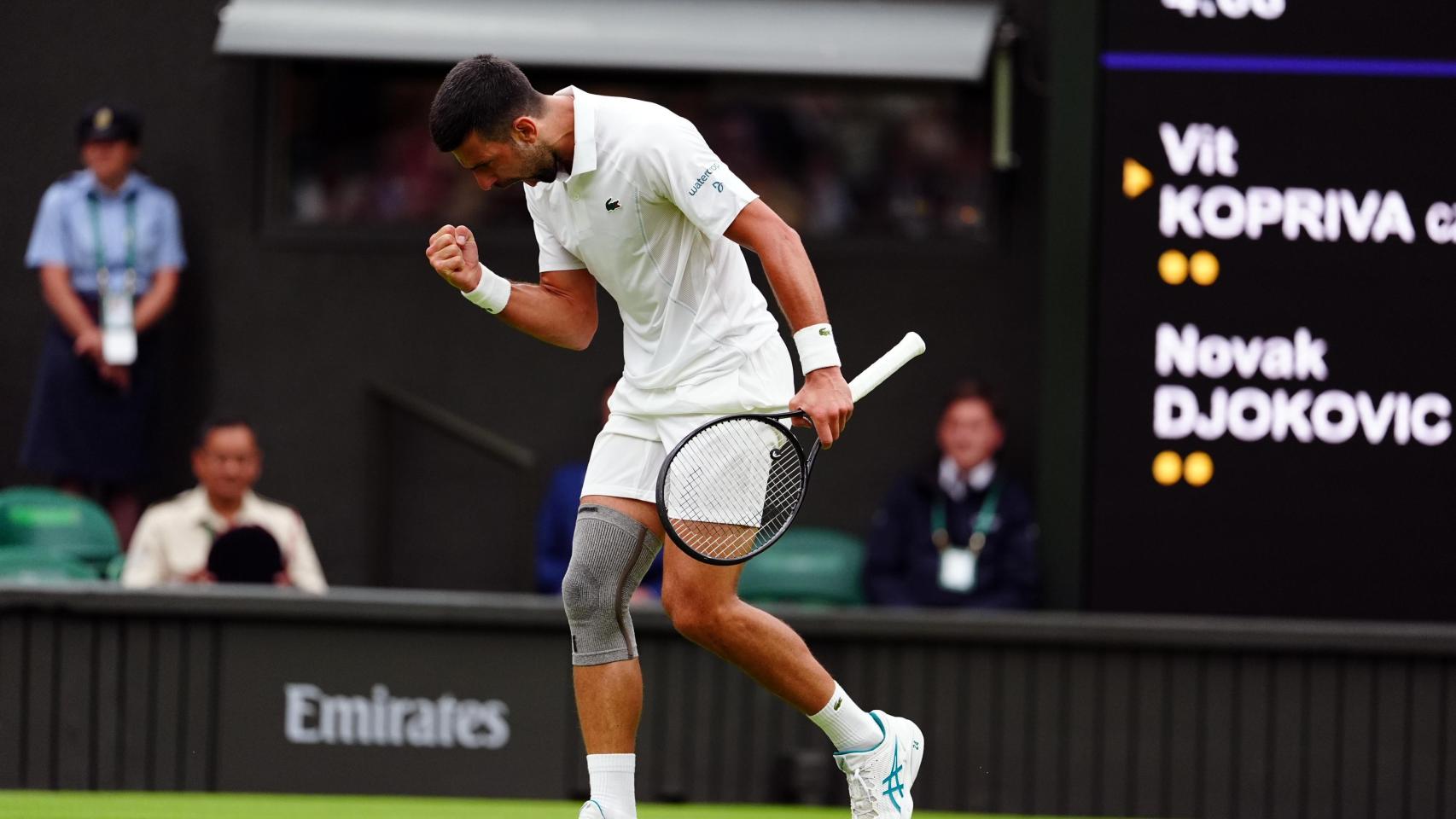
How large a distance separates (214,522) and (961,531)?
257 centimetres

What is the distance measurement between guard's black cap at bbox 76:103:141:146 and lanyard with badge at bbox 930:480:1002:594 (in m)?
3.27

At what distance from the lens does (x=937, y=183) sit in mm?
8125

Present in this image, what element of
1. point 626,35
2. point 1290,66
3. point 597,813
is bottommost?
point 597,813

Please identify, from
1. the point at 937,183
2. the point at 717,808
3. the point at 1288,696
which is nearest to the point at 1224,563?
the point at 1288,696

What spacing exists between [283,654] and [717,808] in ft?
4.61

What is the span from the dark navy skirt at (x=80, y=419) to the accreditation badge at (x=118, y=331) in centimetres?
18

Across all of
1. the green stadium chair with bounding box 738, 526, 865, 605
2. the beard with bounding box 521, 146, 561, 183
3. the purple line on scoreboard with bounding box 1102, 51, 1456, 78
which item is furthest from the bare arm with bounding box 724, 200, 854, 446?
the green stadium chair with bounding box 738, 526, 865, 605

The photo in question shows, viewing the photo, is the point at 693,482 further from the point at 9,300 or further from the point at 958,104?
the point at 9,300

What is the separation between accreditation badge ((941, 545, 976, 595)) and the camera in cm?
687

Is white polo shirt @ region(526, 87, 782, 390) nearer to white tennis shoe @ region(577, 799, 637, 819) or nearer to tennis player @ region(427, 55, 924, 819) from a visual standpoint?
tennis player @ region(427, 55, 924, 819)

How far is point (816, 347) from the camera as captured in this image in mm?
4086

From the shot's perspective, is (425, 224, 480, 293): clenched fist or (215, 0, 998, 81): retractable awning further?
(215, 0, 998, 81): retractable awning

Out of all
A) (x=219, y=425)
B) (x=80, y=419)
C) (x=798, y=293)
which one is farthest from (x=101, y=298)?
(x=798, y=293)

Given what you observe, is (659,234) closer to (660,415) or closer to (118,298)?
(660,415)
